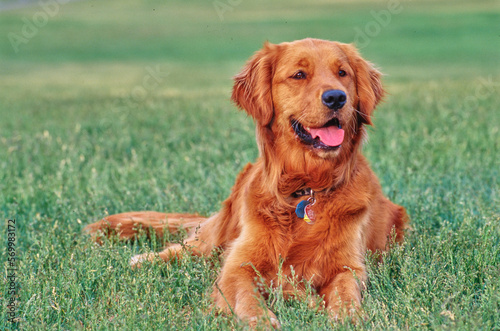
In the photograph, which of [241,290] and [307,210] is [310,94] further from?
[241,290]

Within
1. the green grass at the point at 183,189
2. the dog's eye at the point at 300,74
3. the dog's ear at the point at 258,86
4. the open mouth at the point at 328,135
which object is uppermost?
the dog's eye at the point at 300,74

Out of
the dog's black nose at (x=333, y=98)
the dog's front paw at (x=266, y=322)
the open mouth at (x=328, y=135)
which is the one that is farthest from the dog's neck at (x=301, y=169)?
the dog's front paw at (x=266, y=322)

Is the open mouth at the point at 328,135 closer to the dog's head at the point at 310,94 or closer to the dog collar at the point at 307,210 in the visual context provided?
the dog's head at the point at 310,94

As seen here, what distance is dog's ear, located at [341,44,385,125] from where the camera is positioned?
372 cm

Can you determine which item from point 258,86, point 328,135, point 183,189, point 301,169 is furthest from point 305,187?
point 183,189

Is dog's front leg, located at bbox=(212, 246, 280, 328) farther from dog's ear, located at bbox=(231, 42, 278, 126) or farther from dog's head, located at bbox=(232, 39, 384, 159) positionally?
dog's ear, located at bbox=(231, 42, 278, 126)

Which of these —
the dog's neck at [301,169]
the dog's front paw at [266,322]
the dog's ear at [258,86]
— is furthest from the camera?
the dog's ear at [258,86]

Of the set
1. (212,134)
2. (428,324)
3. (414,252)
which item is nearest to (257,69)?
(414,252)

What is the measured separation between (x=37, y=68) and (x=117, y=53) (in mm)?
4992

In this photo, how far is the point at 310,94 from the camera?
11.2 feet

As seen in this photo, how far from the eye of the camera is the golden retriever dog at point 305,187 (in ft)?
11.0

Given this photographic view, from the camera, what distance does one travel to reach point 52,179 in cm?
569

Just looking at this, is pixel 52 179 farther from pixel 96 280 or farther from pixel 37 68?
pixel 37 68

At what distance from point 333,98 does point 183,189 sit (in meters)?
2.31
